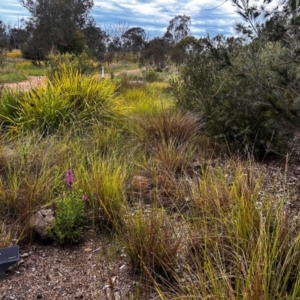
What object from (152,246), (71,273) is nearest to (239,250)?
(152,246)

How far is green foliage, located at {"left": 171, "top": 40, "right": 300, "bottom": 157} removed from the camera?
255cm

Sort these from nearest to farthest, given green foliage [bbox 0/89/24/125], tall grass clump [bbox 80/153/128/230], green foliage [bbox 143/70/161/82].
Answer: tall grass clump [bbox 80/153/128/230] → green foliage [bbox 0/89/24/125] → green foliage [bbox 143/70/161/82]

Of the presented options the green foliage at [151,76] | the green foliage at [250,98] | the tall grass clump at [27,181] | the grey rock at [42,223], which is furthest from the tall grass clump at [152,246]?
the green foliage at [151,76]

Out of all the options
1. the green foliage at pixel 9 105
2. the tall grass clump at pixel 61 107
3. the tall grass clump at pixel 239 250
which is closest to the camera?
the tall grass clump at pixel 239 250

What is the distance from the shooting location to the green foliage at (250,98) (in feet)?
8.37

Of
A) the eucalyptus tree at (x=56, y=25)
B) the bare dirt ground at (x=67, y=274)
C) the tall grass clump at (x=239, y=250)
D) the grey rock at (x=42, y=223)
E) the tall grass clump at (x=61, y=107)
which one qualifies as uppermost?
the eucalyptus tree at (x=56, y=25)

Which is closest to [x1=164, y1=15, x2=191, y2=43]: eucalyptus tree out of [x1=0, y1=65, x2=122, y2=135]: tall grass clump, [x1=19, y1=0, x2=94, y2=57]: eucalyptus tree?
[x1=19, y1=0, x2=94, y2=57]: eucalyptus tree

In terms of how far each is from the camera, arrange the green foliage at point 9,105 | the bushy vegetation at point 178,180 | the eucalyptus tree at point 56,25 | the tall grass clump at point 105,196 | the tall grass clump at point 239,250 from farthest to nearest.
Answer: the eucalyptus tree at point 56,25 < the green foliage at point 9,105 < the tall grass clump at point 105,196 < the bushy vegetation at point 178,180 < the tall grass clump at point 239,250

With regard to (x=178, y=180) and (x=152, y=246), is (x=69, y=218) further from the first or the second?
(x=178, y=180)

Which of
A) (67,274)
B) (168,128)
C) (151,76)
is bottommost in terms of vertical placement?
(67,274)

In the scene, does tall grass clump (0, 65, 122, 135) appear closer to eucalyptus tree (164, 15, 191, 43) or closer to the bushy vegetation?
the bushy vegetation

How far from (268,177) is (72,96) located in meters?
3.19

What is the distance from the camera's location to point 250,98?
125 inches

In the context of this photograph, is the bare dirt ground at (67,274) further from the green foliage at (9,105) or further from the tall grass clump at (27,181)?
the green foliage at (9,105)
